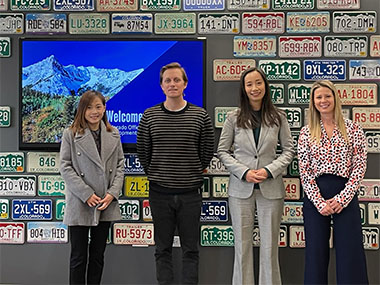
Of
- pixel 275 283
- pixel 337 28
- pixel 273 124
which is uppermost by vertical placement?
pixel 337 28

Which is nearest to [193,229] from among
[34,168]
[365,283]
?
[365,283]

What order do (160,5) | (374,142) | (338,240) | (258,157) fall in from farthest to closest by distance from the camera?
(160,5) → (374,142) → (258,157) → (338,240)

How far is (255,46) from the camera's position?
3.50m

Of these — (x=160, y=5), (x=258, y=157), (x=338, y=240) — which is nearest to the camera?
(x=338, y=240)

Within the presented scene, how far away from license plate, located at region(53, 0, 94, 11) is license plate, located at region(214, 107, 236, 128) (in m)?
1.29

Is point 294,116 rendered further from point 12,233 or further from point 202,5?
point 12,233

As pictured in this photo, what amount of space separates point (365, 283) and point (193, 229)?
3.79 ft

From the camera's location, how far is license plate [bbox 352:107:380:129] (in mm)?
3441

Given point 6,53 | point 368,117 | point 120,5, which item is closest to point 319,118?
point 368,117

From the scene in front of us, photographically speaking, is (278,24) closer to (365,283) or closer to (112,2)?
(112,2)

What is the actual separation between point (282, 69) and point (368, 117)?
747mm

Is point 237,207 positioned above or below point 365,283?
above

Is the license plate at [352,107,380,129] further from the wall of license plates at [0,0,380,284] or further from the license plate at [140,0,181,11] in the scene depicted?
the license plate at [140,0,181,11]

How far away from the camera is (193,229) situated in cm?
301
